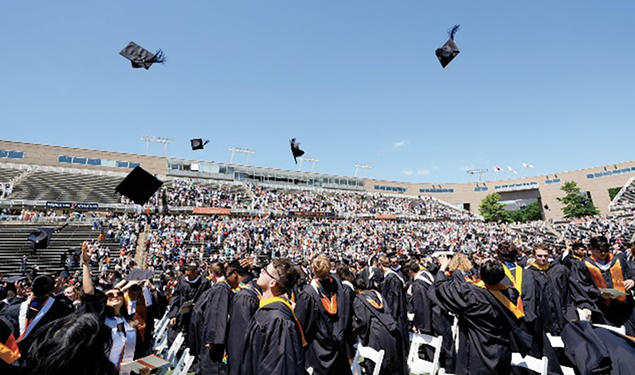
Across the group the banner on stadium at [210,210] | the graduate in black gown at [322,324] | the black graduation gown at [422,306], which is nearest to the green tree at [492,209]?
the banner on stadium at [210,210]

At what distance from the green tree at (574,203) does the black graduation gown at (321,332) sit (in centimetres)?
5971

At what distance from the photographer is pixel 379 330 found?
410cm

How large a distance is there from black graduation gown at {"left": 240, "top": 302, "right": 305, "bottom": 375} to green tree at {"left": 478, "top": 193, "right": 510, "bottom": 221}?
6185 cm

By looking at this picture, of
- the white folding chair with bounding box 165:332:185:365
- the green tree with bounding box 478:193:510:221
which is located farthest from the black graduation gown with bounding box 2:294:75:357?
the green tree with bounding box 478:193:510:221

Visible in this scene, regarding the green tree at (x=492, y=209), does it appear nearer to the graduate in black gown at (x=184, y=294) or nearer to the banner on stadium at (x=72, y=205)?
the banner on stadium at (x=72, y=205)

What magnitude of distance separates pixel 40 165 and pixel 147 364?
43652 millimetres

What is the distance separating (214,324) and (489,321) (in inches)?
128

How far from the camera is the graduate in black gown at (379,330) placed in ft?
13.2

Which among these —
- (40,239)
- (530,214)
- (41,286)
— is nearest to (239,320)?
(41,286)

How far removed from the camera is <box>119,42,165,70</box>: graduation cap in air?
304 inches

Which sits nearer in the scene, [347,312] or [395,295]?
[347,312]

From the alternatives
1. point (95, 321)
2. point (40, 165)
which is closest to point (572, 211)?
point (95, 321)

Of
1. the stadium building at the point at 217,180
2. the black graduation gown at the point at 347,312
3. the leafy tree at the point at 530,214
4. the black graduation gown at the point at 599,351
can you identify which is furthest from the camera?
the leafy tree at the point at 530,214

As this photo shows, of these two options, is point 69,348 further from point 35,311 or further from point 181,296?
point 181,296
